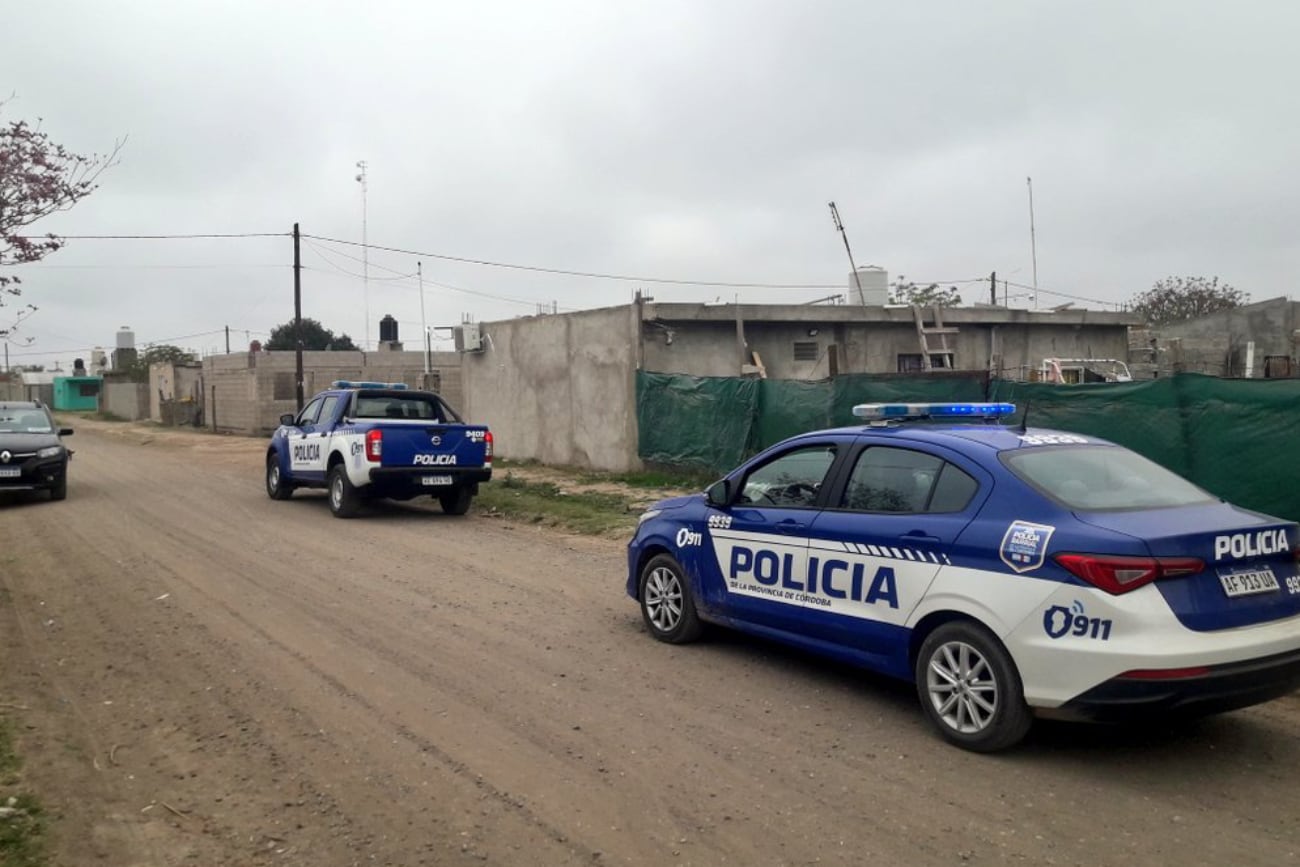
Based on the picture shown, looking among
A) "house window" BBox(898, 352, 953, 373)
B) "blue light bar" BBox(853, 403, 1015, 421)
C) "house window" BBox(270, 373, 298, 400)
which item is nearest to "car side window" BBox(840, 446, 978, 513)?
"blue light bar" BBox(853, 403, 1015, 421)

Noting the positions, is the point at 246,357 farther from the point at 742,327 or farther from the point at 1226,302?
the point at 1226,302

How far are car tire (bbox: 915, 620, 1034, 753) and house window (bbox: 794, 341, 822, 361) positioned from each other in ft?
53.5

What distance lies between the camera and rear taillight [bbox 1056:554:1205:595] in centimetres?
459

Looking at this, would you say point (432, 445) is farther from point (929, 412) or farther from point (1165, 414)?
point (929, 412)

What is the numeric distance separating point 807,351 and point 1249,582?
55.2 ft

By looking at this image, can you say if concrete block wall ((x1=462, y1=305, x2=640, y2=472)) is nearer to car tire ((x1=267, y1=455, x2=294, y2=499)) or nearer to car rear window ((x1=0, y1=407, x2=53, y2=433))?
car tire ((x1=267, y1=455, x2=294, y2=499))

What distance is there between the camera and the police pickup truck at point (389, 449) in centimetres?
1385

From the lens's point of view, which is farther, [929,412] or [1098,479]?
[929,412]

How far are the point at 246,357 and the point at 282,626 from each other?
33421 mm

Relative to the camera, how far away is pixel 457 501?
14922mm

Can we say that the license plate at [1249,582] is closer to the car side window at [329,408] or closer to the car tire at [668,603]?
the car tire at [668,603]

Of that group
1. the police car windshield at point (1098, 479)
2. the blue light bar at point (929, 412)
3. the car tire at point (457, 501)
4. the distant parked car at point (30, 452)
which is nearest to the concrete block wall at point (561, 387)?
the car tire at point (457, 501)

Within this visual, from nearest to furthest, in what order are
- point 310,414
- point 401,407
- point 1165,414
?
point 1165,414
point 401,407
point 310,414

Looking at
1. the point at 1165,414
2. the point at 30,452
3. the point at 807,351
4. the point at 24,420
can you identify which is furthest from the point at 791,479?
the point at 807,351
